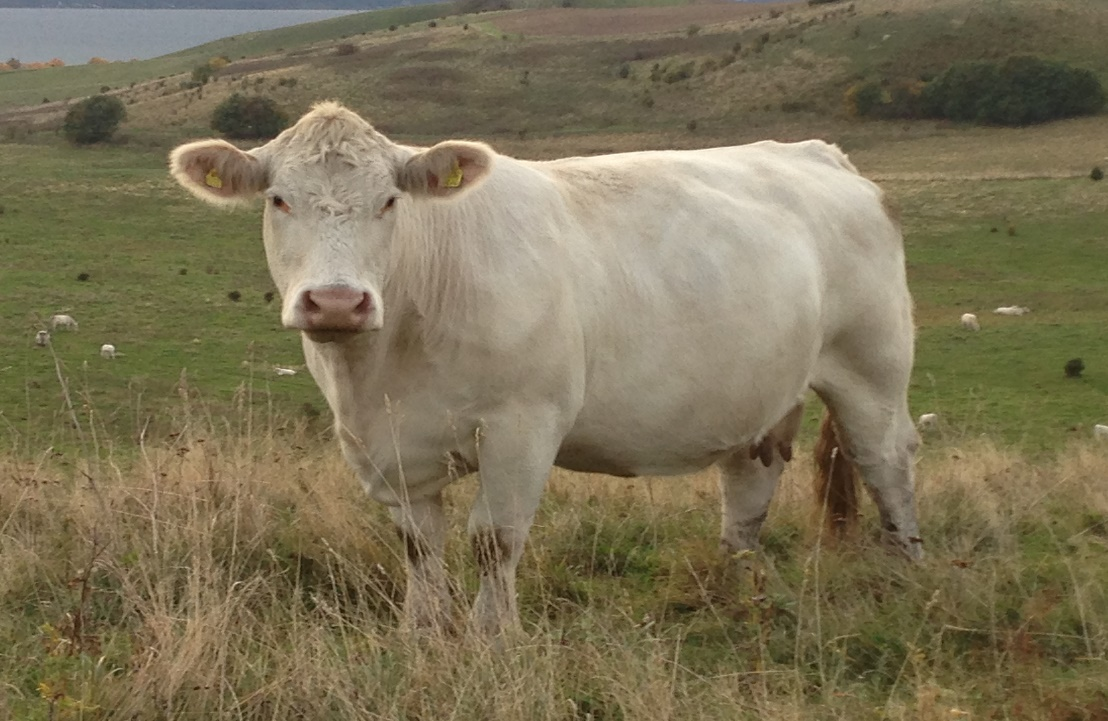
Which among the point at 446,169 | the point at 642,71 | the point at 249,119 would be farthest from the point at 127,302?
the point at 642,71

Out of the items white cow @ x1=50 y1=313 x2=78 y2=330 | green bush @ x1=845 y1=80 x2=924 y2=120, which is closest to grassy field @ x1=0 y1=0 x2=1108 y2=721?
white cow @ x1=50 y1=313 x2=78 y2=330

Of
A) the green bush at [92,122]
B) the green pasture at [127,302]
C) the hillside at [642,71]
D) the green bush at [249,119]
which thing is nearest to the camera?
the green pasture at [127,302]

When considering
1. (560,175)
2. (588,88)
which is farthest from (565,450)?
(588,88)

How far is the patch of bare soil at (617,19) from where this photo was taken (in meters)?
87.6

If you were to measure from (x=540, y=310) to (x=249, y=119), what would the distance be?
5162 cm

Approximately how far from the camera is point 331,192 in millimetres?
4801

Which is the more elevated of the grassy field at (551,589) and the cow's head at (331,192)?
the cow's head at (331,192)

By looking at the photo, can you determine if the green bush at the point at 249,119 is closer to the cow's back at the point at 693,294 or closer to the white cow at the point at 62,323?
the white cow at the point at 62,323

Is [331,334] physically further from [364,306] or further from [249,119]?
[249,119]

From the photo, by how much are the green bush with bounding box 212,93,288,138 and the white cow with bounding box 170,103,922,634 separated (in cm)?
4919

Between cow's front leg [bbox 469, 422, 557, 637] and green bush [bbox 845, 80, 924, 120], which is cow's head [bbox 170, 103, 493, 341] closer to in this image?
cow's front leg [bbox 469, 422, 557, 637]

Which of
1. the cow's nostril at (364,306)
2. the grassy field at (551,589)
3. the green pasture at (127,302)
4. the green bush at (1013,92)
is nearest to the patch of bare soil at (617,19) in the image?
the green bush at (1013,92)

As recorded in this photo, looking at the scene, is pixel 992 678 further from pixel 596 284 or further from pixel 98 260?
pixel 98 260

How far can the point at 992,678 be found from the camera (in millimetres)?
4863
